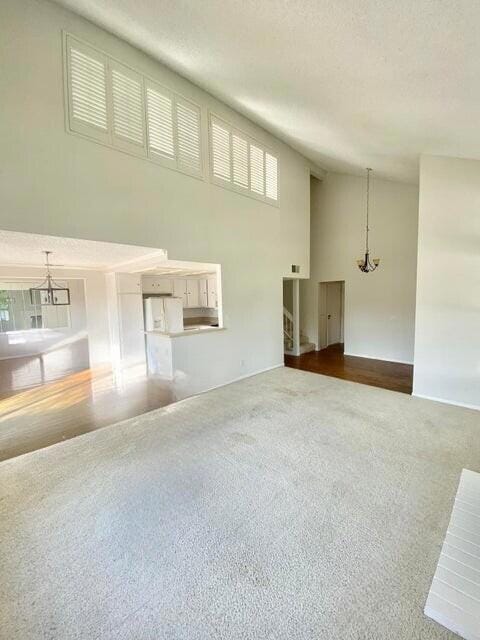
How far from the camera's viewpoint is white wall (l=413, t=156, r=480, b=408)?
4.15 m

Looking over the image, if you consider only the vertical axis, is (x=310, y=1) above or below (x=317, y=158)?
below

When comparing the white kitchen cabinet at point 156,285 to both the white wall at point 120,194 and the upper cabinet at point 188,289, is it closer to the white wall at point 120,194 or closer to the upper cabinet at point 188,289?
the upper cabinet at point 188,289

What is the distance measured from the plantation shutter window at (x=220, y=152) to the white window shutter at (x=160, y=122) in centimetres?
87

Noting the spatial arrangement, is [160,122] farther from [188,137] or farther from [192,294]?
[192,294]

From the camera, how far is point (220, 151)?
193 inches

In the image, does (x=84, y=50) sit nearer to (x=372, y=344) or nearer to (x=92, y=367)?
(x=92, y=367)

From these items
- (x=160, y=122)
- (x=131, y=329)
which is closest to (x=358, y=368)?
(x=131, y=329)

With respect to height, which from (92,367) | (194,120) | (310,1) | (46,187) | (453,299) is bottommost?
(92,367)

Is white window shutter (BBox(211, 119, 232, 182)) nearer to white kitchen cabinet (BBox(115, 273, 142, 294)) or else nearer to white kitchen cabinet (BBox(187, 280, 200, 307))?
white kitchen cabinet (BBox(115, 273, 142, 294))

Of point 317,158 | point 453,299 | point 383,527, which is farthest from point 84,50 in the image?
point 453,299

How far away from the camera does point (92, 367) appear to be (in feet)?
24.3

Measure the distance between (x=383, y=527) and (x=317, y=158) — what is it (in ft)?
22.7

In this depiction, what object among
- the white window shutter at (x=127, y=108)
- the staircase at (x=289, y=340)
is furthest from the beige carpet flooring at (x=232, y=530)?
the staircase at (x=289, y=340)

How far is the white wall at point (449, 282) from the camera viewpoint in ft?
13.6
